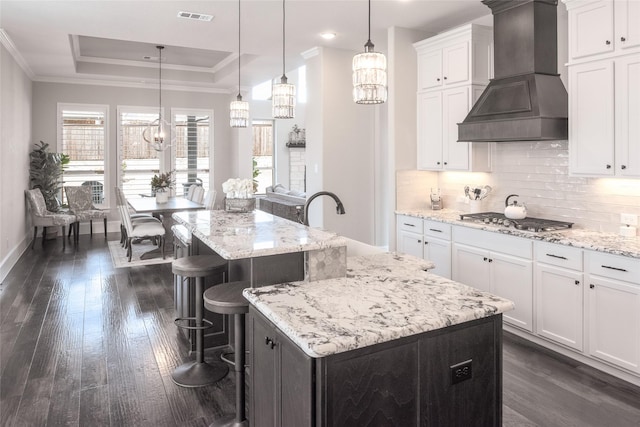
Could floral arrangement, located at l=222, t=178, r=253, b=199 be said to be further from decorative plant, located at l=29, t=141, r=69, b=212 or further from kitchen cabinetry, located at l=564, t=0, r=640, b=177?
decorative plant, located at l=29, t=141, r=69, b=212

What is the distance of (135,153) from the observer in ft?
32.3

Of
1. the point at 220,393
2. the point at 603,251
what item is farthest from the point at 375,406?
the point at 603,251

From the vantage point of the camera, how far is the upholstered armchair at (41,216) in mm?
7625

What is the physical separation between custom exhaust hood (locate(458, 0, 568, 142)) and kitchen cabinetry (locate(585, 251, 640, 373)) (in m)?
A: 1.11

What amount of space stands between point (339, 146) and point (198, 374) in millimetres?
3773

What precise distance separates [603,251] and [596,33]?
5.18ft

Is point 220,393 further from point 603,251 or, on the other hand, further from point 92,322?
point 603,251

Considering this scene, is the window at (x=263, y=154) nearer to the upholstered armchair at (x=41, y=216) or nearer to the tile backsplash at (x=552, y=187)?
the upholstered armchair at (x=41, y=216)

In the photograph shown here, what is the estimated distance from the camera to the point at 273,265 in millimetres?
2305

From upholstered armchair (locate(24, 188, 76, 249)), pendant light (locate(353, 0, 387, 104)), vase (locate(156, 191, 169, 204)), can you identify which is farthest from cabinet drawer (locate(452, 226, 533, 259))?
upholstered armchair (locate(24, 188, 76, 249))

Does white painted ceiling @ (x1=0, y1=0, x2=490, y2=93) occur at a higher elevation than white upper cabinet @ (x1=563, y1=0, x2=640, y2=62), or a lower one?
higher

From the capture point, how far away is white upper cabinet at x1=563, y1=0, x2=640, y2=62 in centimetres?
313

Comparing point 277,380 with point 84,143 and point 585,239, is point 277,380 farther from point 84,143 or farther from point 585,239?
point 84,143

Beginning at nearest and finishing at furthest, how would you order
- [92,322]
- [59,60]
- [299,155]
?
[92,322]
[59,60]
[299,155]
